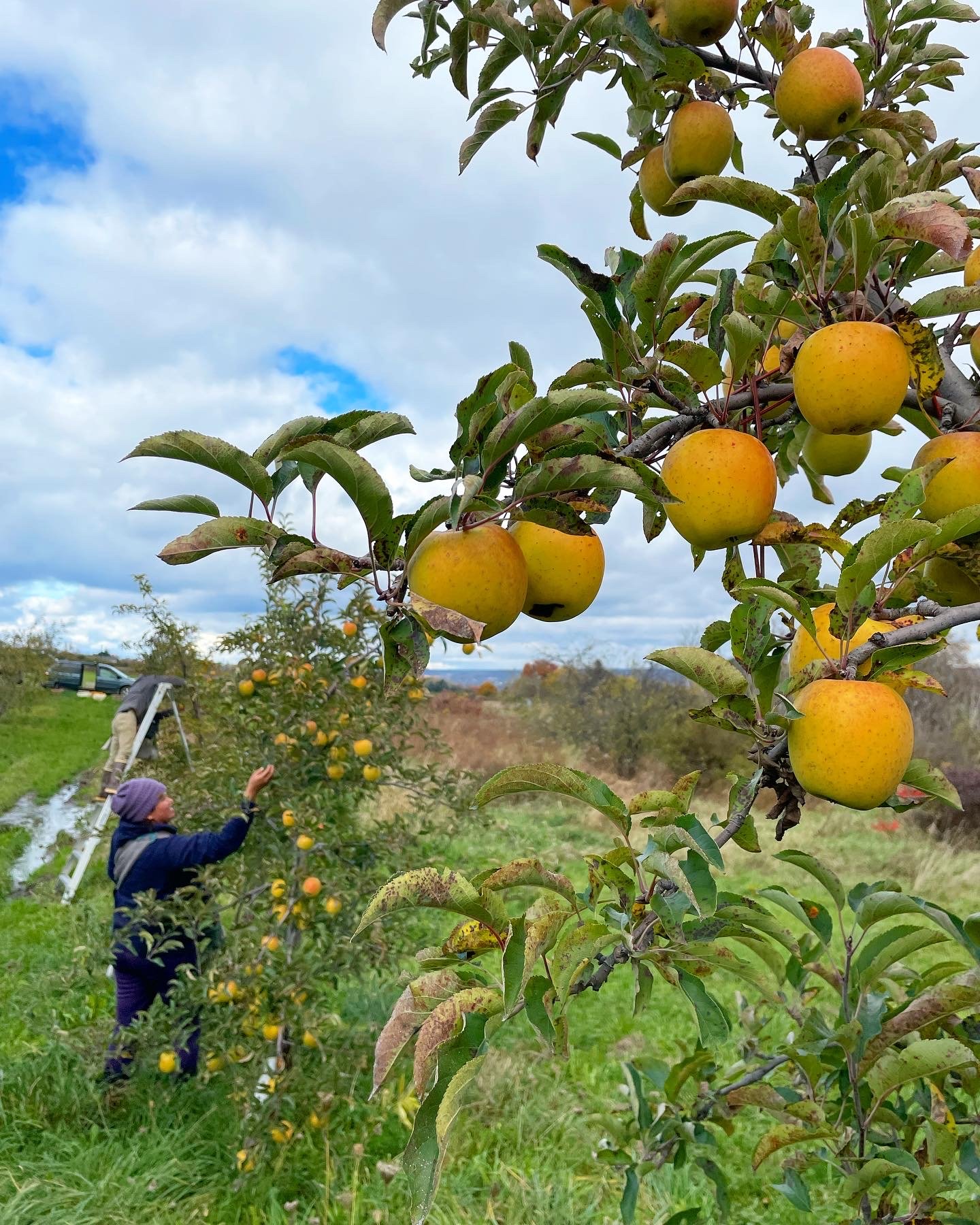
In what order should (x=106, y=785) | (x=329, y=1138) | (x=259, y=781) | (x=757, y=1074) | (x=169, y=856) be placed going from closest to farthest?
(x=757, y=1074) → (x=259, y=781) → (x=329, y=1138) → (x=169, y=856) → (x=106, y=785)

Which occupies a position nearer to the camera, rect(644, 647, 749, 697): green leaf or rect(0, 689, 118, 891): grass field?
rect(644, 647, 749, 697): green leaf

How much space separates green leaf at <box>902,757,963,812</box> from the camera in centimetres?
99

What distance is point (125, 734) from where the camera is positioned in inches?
275

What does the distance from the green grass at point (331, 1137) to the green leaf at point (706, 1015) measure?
1.04 meters

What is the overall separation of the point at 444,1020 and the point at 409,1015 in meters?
Result: 0.05

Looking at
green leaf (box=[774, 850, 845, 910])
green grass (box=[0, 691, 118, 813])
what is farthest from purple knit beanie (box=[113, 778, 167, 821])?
green grass (box=[0, 691, 118, 813])

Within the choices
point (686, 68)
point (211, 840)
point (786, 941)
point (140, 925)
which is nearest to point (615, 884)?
point (786, 941)

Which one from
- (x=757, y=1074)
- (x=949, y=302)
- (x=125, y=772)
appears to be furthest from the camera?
(x=125, y=772)

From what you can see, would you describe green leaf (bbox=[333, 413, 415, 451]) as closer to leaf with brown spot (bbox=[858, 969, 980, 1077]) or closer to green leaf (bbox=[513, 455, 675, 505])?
green leaf (bbox=[513, 455, 675, 505])

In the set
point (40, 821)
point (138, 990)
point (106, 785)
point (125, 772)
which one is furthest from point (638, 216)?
point (40, 821)

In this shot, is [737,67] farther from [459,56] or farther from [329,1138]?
[329,1138]

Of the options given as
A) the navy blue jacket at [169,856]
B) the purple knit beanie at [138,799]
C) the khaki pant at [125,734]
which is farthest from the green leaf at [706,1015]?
the khaki pant at [125,734]

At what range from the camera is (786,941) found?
116 centimetres

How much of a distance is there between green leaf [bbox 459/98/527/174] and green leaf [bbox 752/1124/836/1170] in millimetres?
1463
